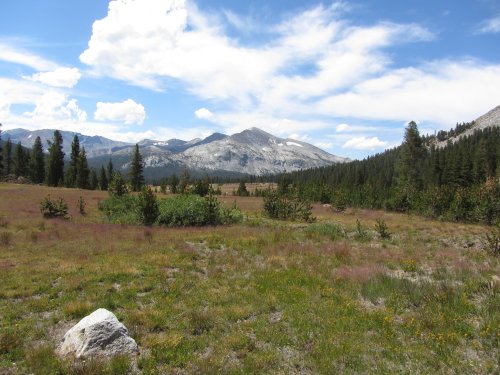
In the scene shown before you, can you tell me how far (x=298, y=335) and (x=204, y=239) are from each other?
14630 millimetres

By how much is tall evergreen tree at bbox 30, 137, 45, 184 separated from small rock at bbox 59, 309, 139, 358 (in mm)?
98333

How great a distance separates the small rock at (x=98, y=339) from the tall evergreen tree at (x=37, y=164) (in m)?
98.3

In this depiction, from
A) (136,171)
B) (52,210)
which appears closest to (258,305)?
(52,210)

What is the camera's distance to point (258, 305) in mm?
10992

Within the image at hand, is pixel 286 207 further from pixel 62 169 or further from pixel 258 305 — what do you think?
pixel 62 169

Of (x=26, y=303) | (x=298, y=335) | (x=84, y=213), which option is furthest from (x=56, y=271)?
(x=84, y=213)

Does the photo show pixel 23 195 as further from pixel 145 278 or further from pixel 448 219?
pixel 448 219

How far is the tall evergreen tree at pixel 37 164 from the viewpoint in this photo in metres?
90.1

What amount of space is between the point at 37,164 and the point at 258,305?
98636 mm

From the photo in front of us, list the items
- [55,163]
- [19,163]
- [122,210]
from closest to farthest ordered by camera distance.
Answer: [122,210], [55,163], [19,163]

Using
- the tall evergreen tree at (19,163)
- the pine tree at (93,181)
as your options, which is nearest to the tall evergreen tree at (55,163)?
the pine tree at (93,181)

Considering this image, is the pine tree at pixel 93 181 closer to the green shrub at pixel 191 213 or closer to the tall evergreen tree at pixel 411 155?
the green shrub at pixel 191 213

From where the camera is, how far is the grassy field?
7559 mm

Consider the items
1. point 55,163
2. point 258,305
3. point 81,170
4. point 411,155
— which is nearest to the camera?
point 258,305
